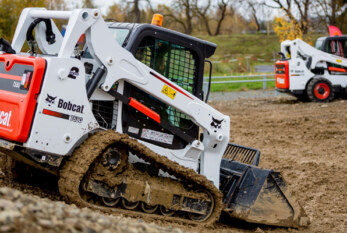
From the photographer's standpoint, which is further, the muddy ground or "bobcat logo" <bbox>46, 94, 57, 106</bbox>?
the muddy ground

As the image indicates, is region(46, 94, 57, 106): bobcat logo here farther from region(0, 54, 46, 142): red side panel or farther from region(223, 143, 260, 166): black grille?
region(223, 143, 260, 166): black grille

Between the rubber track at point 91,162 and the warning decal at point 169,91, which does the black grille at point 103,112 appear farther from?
the warning decal at point 169,91

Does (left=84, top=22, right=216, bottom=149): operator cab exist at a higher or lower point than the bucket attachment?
higher

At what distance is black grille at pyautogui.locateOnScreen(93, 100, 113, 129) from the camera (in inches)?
229

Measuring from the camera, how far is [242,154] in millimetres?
7715

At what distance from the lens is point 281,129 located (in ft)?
42.4

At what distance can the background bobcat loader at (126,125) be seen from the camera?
5219 millimetres

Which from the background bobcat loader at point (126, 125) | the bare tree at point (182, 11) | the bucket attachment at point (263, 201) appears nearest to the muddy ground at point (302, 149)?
the bucket attachment at point (263, 201)

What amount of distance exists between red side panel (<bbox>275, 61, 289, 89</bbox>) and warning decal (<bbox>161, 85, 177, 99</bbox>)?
39.3ft

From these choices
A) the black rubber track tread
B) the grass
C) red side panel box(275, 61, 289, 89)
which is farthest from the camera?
the grass

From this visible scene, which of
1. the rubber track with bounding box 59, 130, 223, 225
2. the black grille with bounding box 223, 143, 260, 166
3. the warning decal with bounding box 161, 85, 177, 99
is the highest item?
the warning decal with bounding box 161, 85, 177, 99

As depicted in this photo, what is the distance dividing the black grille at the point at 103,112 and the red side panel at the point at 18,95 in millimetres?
842

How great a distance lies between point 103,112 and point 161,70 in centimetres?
86

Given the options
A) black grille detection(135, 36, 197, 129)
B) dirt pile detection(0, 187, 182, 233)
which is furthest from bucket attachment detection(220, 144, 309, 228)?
dirt pile detection(0, 187, 182, 233)
